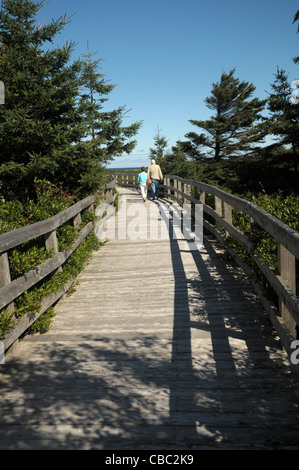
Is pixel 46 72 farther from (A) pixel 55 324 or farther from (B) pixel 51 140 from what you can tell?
(A) pixel 55 324

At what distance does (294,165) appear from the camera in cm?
2486

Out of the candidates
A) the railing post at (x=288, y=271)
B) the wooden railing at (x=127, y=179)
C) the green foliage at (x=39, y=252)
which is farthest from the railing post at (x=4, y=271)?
the wooden railing at (x=127, y=179)

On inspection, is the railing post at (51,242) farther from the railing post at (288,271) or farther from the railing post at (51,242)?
the railing post at (288,271)

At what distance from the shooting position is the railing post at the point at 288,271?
11.1 ft

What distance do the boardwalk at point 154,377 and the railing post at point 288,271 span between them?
37cm

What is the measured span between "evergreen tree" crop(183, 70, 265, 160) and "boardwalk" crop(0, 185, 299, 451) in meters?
34.0

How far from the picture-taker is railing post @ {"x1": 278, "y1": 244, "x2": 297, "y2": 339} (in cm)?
339

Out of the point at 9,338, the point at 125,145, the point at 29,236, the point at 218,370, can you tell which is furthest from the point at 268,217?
the point at 125,145

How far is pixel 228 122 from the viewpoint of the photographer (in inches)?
1463

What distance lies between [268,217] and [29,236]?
266 cm

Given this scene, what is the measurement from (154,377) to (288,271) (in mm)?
1595

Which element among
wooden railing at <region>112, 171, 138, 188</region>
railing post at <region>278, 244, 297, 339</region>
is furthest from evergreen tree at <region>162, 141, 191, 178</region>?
railing post at <region>278, 244, 297, 339</region>

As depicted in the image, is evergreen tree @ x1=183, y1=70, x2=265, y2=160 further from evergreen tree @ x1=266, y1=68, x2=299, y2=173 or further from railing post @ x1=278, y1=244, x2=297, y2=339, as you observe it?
railing post @ x1=278, y1=244, x2=297, y2=339

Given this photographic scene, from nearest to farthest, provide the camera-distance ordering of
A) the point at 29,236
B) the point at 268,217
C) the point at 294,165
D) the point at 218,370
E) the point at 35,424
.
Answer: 1. the point at 35,424
2. the point at 218,370
3. the point at 268,217
4. the point at 29,236
5. the point at 294,165
